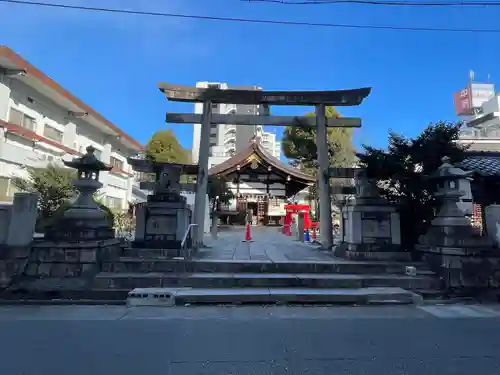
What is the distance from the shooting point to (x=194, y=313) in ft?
16.2

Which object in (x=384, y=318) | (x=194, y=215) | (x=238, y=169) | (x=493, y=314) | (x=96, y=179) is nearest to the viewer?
(x=384, y=318)

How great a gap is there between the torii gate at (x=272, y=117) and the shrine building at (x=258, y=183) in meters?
11.0

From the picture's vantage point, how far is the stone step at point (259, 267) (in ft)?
21.7

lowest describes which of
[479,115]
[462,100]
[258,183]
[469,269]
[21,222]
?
[469,269]

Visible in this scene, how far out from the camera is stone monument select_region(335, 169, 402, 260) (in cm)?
743

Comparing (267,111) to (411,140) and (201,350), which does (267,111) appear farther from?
(201,350)

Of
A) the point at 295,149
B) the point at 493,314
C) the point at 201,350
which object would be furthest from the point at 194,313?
the point at 295,149

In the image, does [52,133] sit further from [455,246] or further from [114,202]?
[455,246]

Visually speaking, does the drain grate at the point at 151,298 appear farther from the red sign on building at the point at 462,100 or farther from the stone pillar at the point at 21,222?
the red sign on building at the point at 462,100

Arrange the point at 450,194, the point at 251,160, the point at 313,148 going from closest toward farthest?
the point at 450,194, the point at 251,160, the point at 313,148

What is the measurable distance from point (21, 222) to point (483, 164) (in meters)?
13.4

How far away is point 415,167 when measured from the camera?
314 inches

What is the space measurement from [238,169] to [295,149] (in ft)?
25.0

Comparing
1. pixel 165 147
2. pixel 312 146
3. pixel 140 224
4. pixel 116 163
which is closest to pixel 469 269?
pixel 140 224
